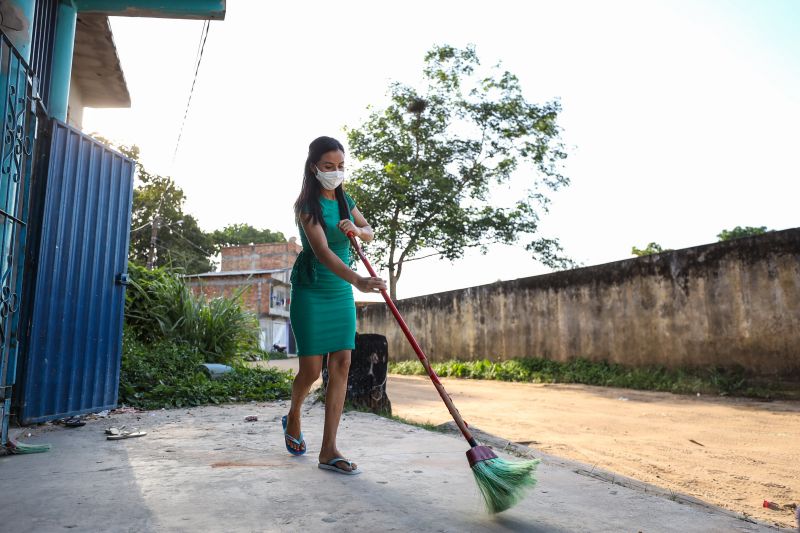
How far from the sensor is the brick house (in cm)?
2880

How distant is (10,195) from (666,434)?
182 inches

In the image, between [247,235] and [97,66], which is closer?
[97,66]

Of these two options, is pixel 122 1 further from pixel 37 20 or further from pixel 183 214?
pixel 183 214

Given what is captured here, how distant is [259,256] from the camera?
3778cm

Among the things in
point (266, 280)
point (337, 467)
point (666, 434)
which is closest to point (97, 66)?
point (337, 467)

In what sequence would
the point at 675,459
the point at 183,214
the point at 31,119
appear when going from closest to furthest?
the point at 31,119 < the point at 675,459 < the point at 183,214

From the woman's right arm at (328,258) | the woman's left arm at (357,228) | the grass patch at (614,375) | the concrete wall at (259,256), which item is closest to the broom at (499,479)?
the woman's right arm at (328,258)

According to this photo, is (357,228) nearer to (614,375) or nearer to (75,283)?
(75,283)

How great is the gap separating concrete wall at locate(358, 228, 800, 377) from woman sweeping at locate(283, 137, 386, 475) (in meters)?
6.38

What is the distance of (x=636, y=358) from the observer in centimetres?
859

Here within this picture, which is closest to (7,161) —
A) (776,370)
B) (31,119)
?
(31,119)

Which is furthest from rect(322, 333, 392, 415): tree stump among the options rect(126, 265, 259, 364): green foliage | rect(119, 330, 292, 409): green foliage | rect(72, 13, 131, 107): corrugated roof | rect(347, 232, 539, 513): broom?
rect(72, 13, 131, 107): corrugated roof

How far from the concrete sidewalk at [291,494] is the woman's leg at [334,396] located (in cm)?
14

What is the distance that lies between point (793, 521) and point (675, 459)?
1.15 metres
